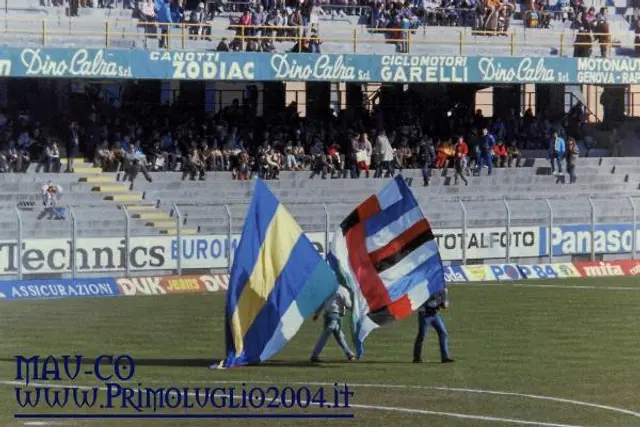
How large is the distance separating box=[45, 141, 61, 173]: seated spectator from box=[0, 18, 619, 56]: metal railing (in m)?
2.96

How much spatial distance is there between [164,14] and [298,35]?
4.46m

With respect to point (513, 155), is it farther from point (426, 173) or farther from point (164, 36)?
point (164, 36)

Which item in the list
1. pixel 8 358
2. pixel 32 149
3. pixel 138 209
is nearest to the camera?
pixel 8 358

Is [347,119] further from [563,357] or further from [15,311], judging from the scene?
[563,357]

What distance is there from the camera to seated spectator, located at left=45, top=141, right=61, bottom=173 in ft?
145

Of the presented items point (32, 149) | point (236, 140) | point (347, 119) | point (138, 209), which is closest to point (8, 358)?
point (138, 209)

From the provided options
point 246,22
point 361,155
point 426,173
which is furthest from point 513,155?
point 246,22

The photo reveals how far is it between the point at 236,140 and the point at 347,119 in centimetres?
541

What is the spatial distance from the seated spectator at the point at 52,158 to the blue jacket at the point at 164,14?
5537 millimetres

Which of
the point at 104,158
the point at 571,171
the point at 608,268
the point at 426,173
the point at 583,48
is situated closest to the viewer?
the point at 608,268

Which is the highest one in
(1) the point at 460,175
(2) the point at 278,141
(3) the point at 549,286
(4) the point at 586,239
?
(2) the point at 278,141

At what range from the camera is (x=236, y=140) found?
48.6 meters

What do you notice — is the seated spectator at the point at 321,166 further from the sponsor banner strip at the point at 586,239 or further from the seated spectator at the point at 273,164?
the sponsor banner strip at the point at 586,239

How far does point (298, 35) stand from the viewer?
1944 inches
